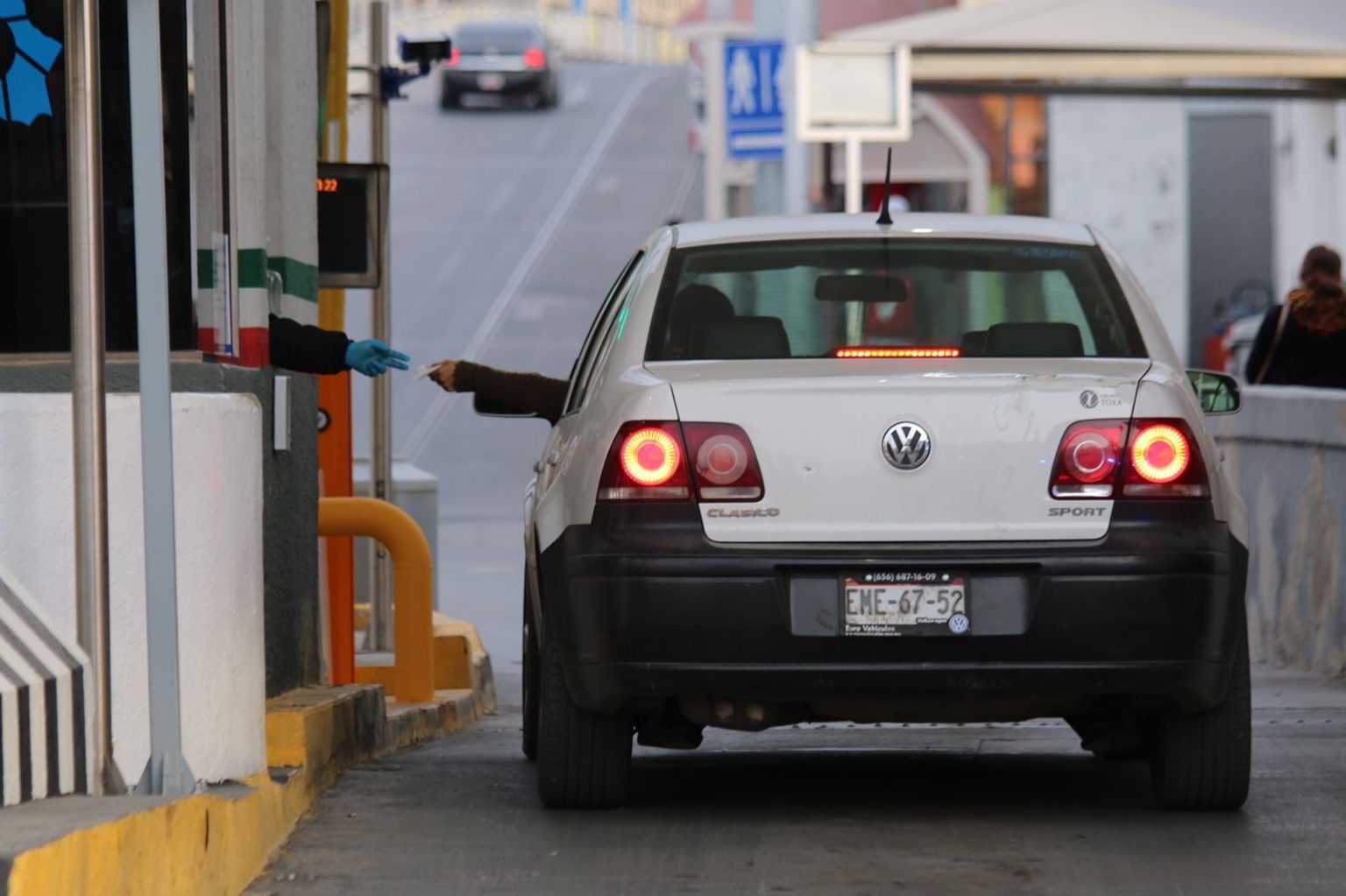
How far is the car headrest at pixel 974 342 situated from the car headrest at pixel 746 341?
439 millimetres

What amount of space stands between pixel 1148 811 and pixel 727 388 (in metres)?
1.55

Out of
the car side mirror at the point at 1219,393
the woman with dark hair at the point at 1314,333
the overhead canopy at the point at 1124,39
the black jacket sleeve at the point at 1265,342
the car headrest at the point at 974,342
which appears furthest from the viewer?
the overhead canopy at the point at 1124,39

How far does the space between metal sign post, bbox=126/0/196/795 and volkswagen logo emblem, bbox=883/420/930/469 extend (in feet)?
5.25

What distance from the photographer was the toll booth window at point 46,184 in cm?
584

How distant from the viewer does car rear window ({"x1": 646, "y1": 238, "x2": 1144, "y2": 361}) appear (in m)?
6.75

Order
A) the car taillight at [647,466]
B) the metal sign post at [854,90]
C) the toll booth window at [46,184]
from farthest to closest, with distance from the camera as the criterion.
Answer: the metal sign post at [854,90], the car taillight at [647,466], the toll booth window at [46,184]

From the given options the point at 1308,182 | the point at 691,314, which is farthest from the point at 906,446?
the point at 1308,182

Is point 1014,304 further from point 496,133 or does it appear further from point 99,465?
point 496,133

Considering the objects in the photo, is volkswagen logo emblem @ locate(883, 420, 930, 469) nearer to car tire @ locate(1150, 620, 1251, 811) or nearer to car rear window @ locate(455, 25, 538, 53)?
car tire @ locate(1150, 620, 1251, 811)

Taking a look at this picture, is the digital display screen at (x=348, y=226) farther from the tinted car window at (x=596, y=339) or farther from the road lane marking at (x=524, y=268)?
the road lane marking at (x=524, y=268)

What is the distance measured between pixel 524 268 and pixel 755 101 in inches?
379

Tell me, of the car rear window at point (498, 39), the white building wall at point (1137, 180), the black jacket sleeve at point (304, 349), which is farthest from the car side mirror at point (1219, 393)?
the car rear window at point (498, 39)

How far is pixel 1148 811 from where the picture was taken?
6.54 meters

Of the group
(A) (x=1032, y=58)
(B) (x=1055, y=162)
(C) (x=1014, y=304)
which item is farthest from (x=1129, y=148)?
(C) (x=1014, y=304)
